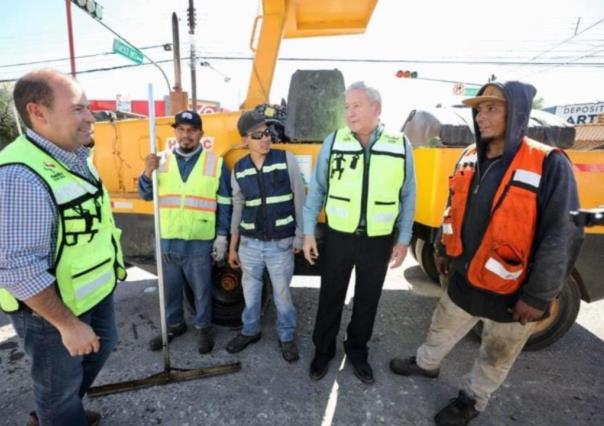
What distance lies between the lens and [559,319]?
9.00 ft

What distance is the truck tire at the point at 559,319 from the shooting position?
266 centimetres

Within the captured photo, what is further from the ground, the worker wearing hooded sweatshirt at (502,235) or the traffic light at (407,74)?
the traffic light at (407,74)

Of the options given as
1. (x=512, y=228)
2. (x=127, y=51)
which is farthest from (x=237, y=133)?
(x=127, y=51)

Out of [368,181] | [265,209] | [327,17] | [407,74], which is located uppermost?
[407,74]

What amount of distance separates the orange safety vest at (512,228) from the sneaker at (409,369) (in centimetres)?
99

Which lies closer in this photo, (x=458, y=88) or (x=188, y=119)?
(x=188, y=119)

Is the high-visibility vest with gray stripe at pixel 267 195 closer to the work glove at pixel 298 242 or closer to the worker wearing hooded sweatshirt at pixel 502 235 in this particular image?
the work glove at pixel 298 242

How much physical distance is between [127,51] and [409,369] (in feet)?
27.6

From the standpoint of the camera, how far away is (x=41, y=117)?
1.41 meters

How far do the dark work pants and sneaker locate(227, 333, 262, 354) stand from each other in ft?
2.03

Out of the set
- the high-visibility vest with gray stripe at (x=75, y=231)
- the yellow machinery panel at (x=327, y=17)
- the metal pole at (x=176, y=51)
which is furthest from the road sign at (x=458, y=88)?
the high-visibility vest with gray stripe at (x=75, y=231)

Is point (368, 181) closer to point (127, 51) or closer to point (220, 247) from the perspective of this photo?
point (220, 247)

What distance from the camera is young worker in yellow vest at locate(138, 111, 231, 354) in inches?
102

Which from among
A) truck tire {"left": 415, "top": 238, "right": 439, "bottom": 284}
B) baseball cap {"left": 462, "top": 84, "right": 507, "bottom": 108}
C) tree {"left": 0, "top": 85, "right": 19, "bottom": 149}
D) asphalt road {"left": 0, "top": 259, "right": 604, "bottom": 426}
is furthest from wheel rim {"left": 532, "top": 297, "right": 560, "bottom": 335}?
tree {"left": 0, "top": 85, "right": 19, "bottom": 149}
